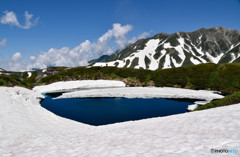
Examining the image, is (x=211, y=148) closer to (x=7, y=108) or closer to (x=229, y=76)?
(x=7, y=108)

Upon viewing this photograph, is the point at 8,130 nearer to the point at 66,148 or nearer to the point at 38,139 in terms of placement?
the point at 38,139

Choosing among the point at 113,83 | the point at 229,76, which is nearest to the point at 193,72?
Answer: the point at 229,76

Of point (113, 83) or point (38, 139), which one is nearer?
point (38, 139)

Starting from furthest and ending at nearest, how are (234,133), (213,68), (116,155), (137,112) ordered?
(213,68) → (137,112) → (234,133) → (116,155)

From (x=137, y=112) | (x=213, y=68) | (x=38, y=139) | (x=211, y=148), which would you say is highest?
(x=213, y=68)

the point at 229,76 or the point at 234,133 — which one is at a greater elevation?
the point at 229,76

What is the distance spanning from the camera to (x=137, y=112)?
109 feet

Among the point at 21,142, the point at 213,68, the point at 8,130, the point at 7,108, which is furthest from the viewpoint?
the point at 213,68

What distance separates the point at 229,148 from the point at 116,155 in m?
4.69

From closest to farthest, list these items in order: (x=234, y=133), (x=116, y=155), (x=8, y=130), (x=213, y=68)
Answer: (x=116, y=155) < (x=234, y=133) < (x=8, y=130) < (x=213, y=68)

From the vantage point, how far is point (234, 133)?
752cm

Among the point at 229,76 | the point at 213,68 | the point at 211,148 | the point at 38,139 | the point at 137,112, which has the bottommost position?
the point at 137,112

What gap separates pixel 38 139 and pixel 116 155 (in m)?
6.81

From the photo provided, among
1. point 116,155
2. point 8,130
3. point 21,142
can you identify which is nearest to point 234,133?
point 116,155
